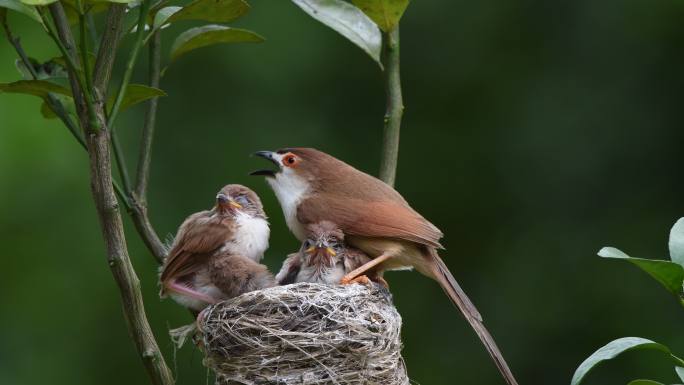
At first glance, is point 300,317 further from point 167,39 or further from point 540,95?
point 540,95

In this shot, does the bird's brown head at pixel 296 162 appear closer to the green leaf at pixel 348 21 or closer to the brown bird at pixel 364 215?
the brown bird at pixel 364 215

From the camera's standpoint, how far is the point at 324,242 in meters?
5.17

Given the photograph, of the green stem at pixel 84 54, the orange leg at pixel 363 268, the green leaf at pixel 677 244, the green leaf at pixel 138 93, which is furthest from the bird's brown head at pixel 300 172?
the green leaf at pixel 677 244

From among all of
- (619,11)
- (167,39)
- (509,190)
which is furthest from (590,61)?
(167,39)

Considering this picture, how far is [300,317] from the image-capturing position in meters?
4.55

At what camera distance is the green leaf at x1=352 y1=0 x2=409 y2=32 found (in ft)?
15.0

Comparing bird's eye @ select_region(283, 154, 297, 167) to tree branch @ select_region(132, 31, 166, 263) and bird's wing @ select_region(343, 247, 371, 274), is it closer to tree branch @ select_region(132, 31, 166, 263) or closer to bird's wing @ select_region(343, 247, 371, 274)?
bird's wing @ select_region(343, 247, 371, 274)

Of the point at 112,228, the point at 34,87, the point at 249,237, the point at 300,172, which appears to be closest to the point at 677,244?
the point at 112,228

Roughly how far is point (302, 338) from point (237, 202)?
127 centimetres

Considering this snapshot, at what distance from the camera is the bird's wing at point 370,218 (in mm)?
5184

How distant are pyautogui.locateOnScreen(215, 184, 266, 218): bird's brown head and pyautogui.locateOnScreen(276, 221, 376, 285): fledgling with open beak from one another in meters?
0.36

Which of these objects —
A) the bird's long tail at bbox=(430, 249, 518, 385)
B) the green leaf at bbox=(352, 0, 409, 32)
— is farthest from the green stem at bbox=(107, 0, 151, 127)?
the bird's long tail at bbox=(430, 249, 518, 385)

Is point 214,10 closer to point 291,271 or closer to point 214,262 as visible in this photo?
point 214,262

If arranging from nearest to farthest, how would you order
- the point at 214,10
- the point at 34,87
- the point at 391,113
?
the point at 34,87
the point at 214,10
the point at 391,113
